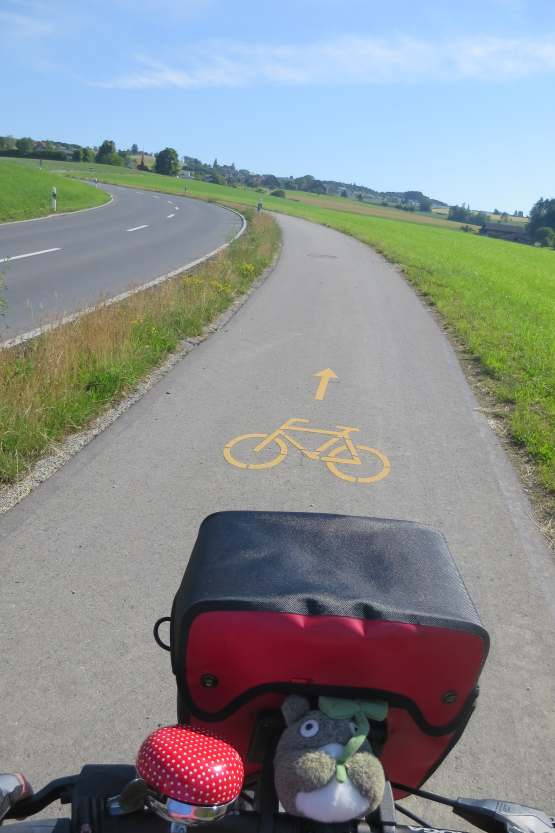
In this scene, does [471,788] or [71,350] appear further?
[71,350]

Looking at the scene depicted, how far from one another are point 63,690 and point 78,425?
3114mm

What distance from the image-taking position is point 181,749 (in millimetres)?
1306

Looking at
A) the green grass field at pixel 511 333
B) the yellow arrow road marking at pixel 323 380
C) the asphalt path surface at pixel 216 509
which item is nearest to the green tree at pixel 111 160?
the green grass field at pixel 511 333

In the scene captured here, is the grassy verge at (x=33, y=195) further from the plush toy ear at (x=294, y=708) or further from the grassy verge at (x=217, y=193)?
the plush toy ear at (x=294, y=708)

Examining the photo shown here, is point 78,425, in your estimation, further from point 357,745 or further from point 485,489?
point 357,745

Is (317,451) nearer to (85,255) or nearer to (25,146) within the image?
(85,255)

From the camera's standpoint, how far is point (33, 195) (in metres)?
29.4

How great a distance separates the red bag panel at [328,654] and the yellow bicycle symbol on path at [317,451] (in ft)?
11.2

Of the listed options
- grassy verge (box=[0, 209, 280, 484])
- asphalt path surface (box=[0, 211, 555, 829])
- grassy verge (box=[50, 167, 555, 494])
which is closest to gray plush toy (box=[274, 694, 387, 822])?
asphalt path surface (box=[0, 211, 555, 829])

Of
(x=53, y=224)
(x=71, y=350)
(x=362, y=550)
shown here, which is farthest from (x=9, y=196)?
(x=362, y=550)

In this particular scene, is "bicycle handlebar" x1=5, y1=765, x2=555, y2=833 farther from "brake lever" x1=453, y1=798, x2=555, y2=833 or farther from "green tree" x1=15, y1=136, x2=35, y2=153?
"green tree" x1=15, y1=136, x2=35, y2=153

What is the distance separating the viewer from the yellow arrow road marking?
23.6ft

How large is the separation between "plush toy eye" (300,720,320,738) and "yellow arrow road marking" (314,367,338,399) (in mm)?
5634

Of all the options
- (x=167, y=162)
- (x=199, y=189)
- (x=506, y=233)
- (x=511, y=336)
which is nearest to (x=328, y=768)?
(x=511, y=336)
